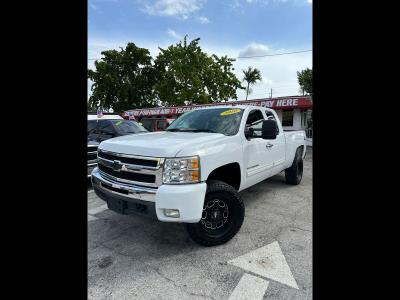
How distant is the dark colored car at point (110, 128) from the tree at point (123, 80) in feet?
86.7

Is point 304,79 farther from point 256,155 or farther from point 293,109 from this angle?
point 256,155

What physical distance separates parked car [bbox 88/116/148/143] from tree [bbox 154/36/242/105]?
710 inches

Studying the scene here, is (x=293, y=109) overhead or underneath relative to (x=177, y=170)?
overhead

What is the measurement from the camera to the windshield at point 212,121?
3.58 m

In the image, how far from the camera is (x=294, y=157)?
18.3 ft

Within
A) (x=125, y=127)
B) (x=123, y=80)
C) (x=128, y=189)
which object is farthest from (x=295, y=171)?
(x=123, y=80)

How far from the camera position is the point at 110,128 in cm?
698

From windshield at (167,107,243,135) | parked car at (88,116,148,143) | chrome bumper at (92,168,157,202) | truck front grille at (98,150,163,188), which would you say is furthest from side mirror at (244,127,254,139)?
parked car at (88,116,148,143)

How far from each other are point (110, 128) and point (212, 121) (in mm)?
4142

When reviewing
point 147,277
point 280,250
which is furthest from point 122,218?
point 280,250

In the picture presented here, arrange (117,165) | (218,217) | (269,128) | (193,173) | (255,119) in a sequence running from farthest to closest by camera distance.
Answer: (255,119) < (269,128) < (218,217) < (117,165) < (193,173)

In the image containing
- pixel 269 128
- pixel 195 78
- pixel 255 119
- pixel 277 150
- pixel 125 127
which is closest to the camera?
pixel 269 128

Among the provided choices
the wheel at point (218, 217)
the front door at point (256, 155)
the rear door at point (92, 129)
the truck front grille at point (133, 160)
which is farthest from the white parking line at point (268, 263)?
the rear door at point (92, 129)
